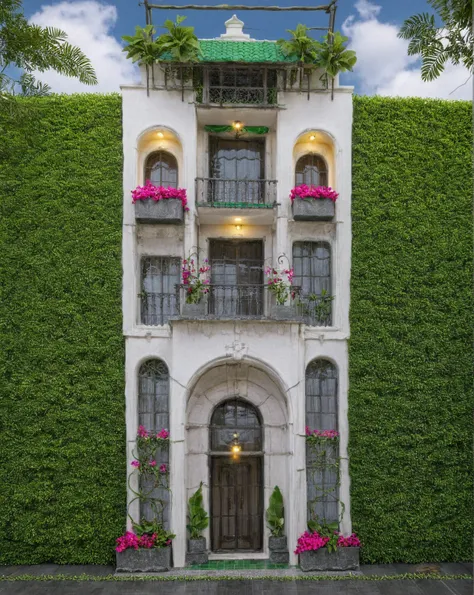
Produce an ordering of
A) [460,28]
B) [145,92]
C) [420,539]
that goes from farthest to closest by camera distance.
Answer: [145,92] < [420,539] < [460,28]

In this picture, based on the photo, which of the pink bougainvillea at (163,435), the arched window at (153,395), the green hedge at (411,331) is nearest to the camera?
the green hedge at (411,331)

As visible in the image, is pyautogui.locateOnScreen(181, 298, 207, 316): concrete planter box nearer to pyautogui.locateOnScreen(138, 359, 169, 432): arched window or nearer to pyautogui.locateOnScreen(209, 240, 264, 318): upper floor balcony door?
pyautogui.locateOnScreen(209, 240, 264, 318): upper floor balcony door

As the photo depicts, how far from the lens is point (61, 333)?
13586 mm

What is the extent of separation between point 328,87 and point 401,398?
344 inches

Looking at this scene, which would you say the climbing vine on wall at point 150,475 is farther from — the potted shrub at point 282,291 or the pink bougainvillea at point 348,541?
the pink bougainvillea at point 348,541

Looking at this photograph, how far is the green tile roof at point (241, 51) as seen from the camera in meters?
Result: 13.7

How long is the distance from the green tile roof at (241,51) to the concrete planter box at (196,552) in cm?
1250

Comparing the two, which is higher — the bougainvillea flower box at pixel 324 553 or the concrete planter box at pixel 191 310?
the concrete planter box at pixel 191 310

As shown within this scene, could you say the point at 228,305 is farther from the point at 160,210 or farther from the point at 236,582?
the point at 236,582

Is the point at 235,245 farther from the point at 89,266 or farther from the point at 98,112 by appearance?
the point at 98,112

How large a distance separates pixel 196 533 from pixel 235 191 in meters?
9.28

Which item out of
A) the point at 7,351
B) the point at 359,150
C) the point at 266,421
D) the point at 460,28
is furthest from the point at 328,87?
the point at 7,351

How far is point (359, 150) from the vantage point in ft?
46.3

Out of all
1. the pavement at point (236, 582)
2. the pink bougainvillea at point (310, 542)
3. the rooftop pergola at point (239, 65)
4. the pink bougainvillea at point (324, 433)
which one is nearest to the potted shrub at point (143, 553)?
the pavement at point (236, 582)
